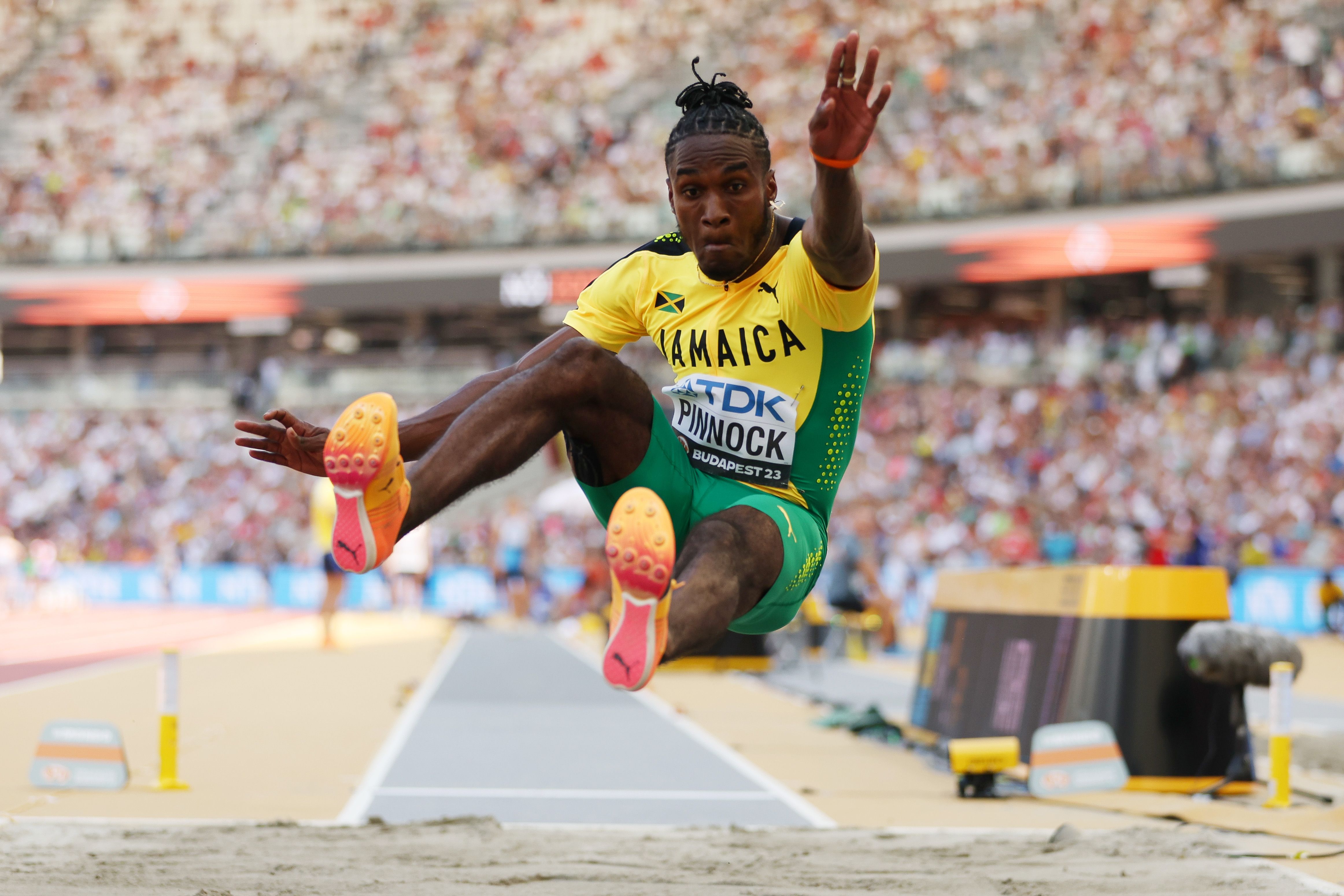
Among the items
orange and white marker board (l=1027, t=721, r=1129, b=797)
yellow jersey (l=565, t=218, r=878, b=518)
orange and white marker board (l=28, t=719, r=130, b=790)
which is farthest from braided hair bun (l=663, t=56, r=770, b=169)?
orange and white marker board (l=28, t=719, r=130, b=790)

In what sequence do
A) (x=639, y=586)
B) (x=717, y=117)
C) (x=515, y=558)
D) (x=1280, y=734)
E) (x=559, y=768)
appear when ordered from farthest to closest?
(x=515, y=558) → (x=559, y=768) → (x=1280, y=734) → (x=717, y=117) → (x=639, y=586)

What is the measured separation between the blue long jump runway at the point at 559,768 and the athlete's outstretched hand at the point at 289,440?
3.63 m

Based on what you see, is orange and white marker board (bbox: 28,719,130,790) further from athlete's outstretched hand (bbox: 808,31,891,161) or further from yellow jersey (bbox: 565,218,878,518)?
athlete's outstretched hand (bbox: 808,31,891,161)

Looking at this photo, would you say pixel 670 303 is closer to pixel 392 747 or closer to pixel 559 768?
pixel 559 768

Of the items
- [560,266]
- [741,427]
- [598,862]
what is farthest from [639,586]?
[560,266]

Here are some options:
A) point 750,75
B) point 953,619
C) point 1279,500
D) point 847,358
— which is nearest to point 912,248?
point 750,75

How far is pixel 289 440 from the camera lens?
3.72 m

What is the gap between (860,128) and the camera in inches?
137

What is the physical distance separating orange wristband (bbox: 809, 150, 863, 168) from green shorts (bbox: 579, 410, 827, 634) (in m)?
0.90

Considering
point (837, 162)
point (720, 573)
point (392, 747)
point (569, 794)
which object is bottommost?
point (392, 747)

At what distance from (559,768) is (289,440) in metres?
5.49

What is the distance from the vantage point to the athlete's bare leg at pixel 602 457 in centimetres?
358

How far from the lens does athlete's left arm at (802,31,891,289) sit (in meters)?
3.44

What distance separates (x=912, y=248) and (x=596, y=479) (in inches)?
944
